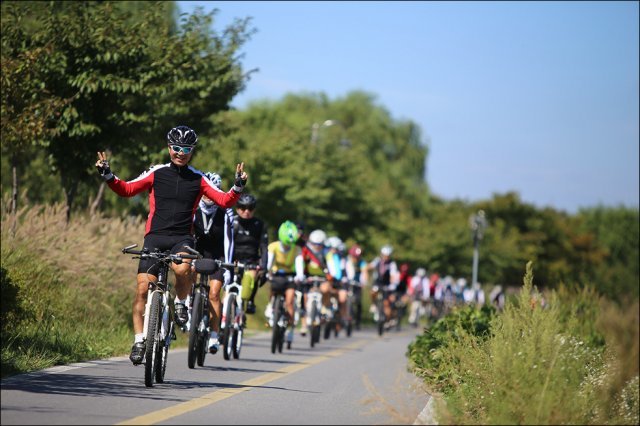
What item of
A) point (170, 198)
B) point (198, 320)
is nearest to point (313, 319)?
point (198, 320)

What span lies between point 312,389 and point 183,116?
13.2 meters

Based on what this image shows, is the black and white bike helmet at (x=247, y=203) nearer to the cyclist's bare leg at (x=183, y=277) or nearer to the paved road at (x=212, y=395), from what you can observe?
the paved road at (x=212, y=395)

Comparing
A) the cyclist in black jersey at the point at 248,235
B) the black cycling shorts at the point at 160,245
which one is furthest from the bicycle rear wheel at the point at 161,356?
the cyclist in black jersey at the point at 248,235

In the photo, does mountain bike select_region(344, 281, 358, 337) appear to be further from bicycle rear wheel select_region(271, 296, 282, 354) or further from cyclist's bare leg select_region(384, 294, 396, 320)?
bicycle rear wheel select_region(271, 296, 282, 354)

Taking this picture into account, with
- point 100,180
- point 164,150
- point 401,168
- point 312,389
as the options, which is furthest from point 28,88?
point 401,168

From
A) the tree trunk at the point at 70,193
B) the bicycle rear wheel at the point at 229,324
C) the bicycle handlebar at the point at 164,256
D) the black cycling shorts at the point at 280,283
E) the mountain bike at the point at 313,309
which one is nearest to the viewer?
the bicycle handlebar at the point at 164,256

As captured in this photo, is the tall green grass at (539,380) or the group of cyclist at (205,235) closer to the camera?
the tall green grass at (539,380)

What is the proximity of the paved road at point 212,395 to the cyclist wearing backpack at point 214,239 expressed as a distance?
59 centimetres

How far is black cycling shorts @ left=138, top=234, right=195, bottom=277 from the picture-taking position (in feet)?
39.2

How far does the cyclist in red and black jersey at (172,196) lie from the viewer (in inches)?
471

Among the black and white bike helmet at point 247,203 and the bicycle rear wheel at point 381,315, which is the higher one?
the black and white bike helmet at point 247,203

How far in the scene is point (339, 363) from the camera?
1912cm

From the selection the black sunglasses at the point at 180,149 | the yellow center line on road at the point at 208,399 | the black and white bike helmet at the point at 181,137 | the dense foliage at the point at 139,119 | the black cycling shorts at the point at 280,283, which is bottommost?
the yellow center line on road at the point at 208,399

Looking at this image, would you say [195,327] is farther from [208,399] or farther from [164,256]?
[208,399]
